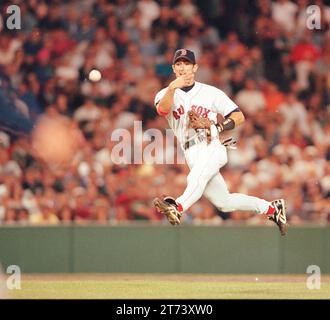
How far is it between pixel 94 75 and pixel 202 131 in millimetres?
3779

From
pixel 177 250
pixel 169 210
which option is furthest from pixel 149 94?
pixel 169 210

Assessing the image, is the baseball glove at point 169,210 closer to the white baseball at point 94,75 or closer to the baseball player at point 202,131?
the baseball player at point 202,131

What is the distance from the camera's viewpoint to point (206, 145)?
11.6m

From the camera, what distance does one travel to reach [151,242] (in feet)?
49.8

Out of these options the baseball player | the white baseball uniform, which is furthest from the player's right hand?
the white baseball uniform

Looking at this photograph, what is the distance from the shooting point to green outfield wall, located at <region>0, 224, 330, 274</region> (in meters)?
A: 15.1

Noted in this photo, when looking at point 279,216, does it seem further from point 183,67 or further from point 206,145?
point 183,67

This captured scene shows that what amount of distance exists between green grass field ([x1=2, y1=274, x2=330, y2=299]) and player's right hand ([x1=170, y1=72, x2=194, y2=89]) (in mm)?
2079

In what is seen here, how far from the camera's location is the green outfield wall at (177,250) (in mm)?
15125

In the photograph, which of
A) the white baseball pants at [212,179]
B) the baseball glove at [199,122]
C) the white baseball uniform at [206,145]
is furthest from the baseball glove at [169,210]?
the baseball glove at [199,122]

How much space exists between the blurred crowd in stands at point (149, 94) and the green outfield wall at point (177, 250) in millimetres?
223

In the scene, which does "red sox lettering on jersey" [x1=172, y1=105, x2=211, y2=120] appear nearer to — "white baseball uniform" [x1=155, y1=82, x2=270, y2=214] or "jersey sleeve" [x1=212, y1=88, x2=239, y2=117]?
"white baseball uniform" [x1=155, y1=82, x2=270, y2=214]

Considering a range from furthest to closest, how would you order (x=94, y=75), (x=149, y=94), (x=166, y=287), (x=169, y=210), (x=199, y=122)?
(x=149, y=94) → (x=94, y=75) → (x=166, y=287) → (x=199, y=122) → (x=169, y=210)
